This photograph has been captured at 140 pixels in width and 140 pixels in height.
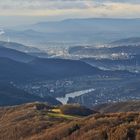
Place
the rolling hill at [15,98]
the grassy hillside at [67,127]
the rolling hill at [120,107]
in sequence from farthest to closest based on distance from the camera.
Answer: the rolling hill at [15,98]
the rolling hill at [120,107]
the grassy hillside at [67,127]

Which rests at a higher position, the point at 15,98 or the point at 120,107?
the point at 120,107

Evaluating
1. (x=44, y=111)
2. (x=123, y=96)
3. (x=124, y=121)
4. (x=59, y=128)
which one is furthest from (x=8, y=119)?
(x=123, y=96)

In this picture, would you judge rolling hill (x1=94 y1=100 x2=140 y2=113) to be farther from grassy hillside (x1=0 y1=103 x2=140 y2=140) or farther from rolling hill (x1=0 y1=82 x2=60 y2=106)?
grassy hillside (x1=0 y1=103 x2=140 y2=140)

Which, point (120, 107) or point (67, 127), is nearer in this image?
point (67, 127)

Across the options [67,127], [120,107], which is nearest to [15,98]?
[120,107]

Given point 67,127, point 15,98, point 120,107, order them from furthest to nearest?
point 15,98, point 120,107, point 67,127

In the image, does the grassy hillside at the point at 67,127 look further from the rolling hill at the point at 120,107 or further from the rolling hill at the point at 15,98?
the rolling hill at the point at 15,98

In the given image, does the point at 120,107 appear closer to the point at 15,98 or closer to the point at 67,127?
the point at 15,98

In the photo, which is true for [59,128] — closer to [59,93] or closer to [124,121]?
[124,121]

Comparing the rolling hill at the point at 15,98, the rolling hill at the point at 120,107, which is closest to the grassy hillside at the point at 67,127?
the rolling hill at the point at 120,107
